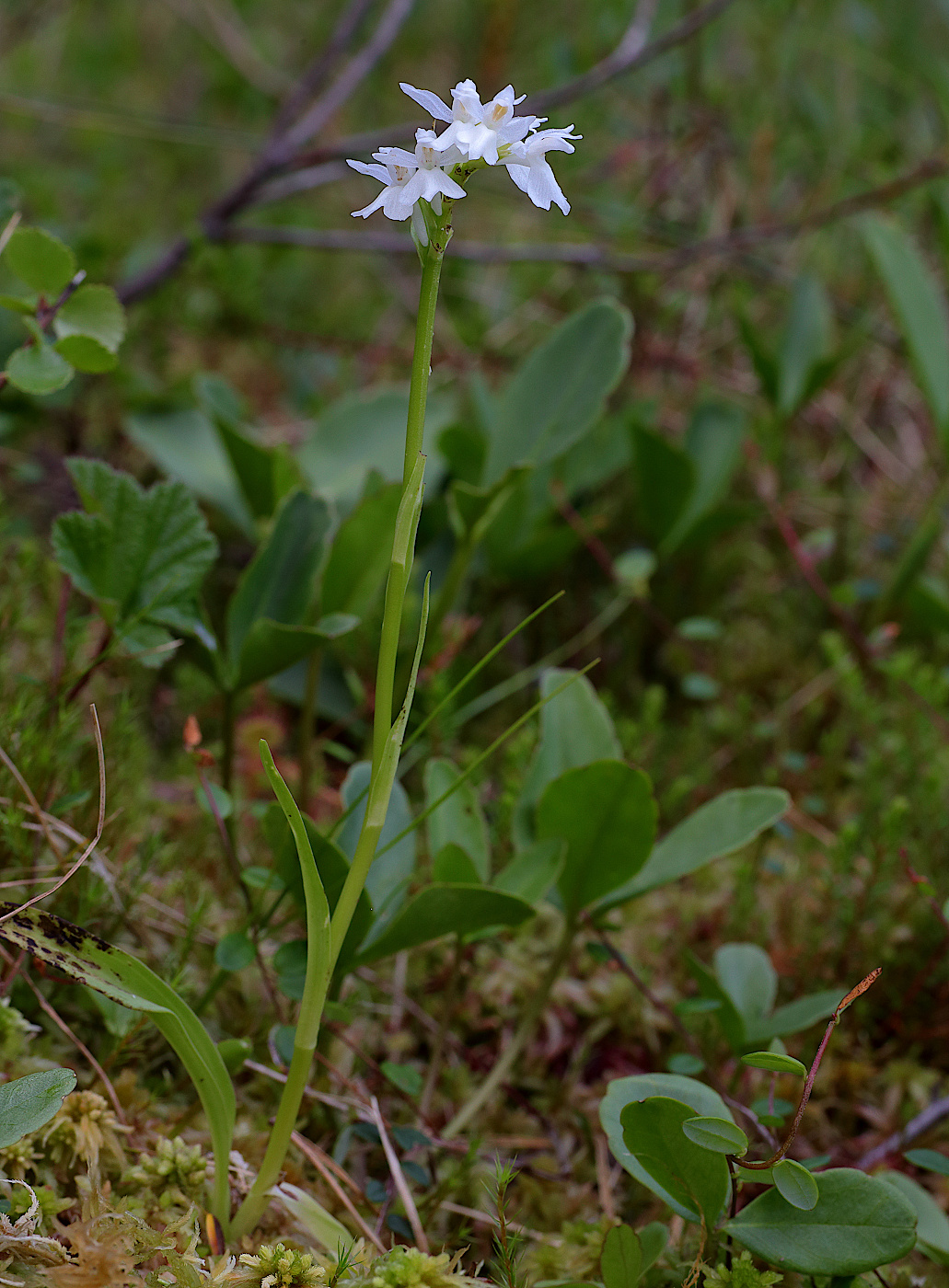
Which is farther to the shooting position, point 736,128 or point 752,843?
point 736,128

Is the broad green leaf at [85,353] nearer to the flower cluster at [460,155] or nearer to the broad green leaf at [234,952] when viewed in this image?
the flower cluster at [460,155]

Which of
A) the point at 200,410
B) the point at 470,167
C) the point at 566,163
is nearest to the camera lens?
the point at 470,167

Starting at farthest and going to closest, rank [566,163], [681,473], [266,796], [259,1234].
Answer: [566,163], [681,473], [266,796], [259,1234]

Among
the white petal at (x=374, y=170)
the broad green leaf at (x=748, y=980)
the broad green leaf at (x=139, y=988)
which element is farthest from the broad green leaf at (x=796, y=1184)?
the white petal at (x=374, y=170)

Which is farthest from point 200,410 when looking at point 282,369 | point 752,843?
point 752,843

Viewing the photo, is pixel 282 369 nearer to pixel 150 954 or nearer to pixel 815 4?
pixel 150 954

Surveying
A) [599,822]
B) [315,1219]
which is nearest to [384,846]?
[599,822]
